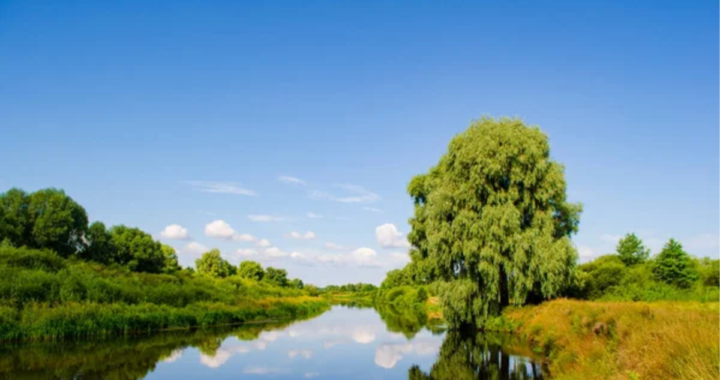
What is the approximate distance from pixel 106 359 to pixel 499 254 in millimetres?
18311

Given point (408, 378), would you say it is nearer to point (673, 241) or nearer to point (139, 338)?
point (139, 338)

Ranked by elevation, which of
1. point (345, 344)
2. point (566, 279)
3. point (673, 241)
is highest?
point (673, 241)

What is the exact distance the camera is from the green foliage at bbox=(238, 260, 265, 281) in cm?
11444

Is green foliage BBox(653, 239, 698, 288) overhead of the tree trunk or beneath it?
overhead

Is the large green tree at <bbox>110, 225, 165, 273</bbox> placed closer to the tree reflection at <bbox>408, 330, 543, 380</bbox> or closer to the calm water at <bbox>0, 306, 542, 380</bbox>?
the calm water at <bbox>0, 306, 542, 380</bbox>

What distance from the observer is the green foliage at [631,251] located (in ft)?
138

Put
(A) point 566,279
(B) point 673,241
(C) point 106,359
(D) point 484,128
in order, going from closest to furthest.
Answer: (C) point 106,359 < (A) point 566,279 < (D) point 484,128 < (B) point 673,241

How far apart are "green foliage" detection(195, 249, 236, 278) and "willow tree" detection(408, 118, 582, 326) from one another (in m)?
81.4

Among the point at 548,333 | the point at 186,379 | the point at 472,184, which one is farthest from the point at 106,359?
the point at 472,184

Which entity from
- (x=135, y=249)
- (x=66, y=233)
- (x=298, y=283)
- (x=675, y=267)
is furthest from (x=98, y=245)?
(x=298, y=283)

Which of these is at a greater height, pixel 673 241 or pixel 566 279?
pixel 673 241

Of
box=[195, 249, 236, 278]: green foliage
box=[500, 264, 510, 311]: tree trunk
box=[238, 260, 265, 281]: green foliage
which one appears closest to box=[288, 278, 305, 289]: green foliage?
box=[238, 260, 265, 281]: green foliage

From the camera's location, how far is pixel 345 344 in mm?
24141

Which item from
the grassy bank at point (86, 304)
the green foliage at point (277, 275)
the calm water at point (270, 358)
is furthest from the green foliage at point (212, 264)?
the calm water at point (270, 358)
